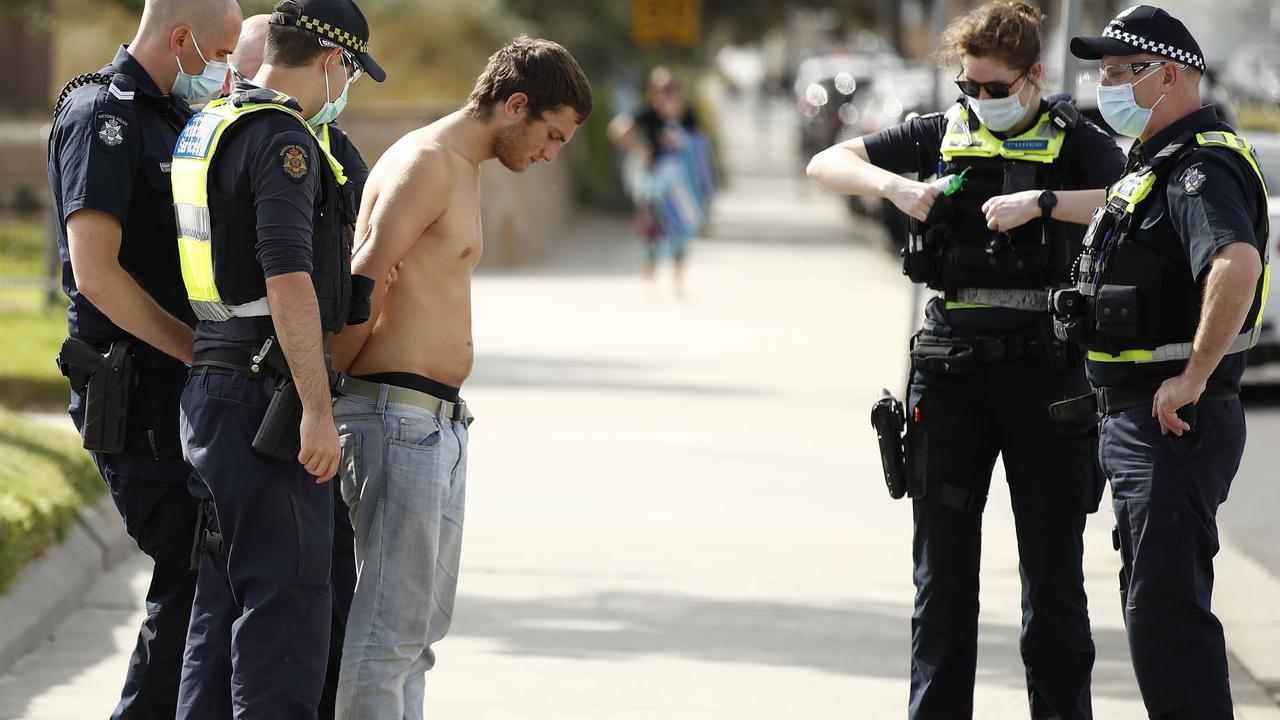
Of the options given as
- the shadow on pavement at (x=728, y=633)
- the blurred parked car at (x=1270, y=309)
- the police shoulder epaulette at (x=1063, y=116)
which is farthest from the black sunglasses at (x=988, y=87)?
the blurred parked car at (x=1270, y=309)

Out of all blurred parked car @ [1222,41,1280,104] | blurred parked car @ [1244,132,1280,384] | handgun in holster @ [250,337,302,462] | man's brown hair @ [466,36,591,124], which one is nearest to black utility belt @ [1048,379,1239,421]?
man's brown hair @ [466,36,591,124]

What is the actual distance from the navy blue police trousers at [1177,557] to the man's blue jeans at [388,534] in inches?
62.7

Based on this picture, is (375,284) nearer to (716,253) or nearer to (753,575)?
(753,575)

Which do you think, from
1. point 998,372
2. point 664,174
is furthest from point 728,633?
point 664,174

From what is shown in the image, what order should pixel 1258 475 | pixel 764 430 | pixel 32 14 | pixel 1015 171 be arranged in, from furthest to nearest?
pixel 32 14 < pixel 764 430 < pixel 1258 475 < pixel 1015 171

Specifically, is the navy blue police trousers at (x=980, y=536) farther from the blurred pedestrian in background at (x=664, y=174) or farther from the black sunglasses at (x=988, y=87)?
the blurred pedestrian in background at (x=664, y=174)

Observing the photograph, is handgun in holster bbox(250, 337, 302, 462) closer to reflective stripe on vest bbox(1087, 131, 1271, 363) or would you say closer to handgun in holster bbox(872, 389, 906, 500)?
handgun in holster bbox(872, 389, 906, 500)

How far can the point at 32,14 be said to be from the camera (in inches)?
762

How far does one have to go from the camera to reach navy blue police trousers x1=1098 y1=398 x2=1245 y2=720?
419 cm

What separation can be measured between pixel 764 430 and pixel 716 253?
1129 cm

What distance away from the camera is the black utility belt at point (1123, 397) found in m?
4.27

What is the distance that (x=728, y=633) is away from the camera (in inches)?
246

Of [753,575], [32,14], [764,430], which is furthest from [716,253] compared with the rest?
[753,575]

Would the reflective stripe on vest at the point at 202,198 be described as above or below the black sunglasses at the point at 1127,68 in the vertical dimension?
below
